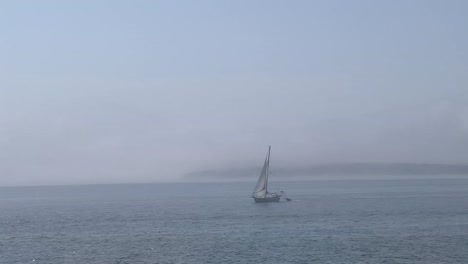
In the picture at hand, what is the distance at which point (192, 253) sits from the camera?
3280 inches

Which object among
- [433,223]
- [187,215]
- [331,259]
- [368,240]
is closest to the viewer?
[331,259]

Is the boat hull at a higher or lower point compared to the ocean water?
higher

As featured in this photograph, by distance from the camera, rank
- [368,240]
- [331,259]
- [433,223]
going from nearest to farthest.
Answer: [331,259] → [368,240] → [433,223]

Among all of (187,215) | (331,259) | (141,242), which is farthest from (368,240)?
(187,215)

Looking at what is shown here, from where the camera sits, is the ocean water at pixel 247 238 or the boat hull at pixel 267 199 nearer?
the ocean water at pixel 247 238

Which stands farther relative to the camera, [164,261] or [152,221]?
[152,221]

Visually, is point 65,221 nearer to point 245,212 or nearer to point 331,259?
point 245,212

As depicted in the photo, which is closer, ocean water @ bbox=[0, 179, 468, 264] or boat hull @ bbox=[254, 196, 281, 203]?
ocean water @ bbox=[0, 179, 468, 264]

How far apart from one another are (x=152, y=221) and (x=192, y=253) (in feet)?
163

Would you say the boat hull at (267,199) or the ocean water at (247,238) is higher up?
the boat hull at (267,199)

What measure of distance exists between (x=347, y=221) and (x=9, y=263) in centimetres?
6244

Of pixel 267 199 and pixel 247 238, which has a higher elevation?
pixel 267 199

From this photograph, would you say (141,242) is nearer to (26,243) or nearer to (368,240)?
(26,243)

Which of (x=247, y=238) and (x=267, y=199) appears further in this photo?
(x=267, y=199)
